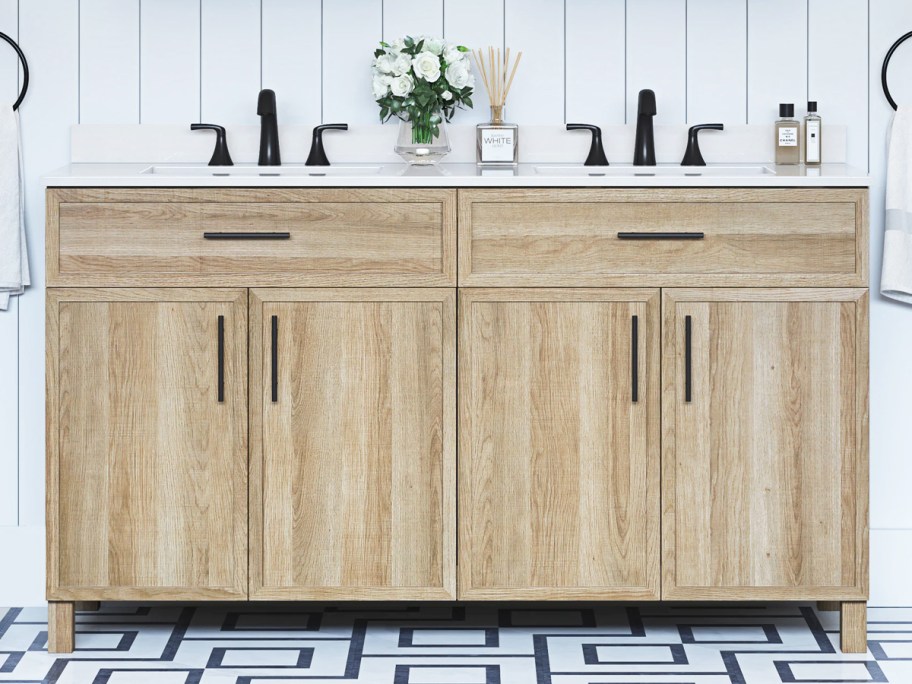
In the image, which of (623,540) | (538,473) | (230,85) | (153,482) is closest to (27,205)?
(230,85)

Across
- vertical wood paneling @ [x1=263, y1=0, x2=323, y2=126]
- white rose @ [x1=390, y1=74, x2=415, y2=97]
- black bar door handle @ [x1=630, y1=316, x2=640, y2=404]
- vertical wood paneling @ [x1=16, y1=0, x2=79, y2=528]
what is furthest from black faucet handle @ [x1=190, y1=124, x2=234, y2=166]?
black bar door handle @ [x1=630, y1=316, x2=640, y2=404]

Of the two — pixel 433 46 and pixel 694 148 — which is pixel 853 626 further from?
pixel 433 46

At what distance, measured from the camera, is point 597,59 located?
9.27ft

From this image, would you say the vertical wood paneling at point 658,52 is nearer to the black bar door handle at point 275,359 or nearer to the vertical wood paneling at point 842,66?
the vertical wood paneling at point 842,66

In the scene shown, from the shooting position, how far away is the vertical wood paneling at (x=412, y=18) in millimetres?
2809

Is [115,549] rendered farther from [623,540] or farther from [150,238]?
[623,540]

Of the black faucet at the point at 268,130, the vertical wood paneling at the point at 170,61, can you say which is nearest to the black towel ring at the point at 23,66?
the vertical wood paneling at the point at 170,61

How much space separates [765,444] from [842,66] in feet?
3.23

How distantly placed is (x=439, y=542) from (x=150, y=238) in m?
0.82

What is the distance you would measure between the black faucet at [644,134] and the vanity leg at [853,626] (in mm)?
1052

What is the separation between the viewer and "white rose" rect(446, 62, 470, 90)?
8.76 feet

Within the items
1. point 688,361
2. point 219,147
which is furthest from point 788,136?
point 219,147

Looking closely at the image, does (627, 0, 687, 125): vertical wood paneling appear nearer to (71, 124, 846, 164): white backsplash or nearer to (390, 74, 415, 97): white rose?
(71, 124, 846, 164): white backsplash

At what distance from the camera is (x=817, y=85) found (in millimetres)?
2818
